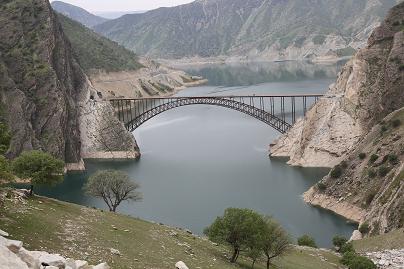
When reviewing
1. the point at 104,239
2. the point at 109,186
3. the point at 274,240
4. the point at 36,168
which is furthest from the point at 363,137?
the point at 104,239

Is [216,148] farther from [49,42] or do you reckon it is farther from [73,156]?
[49,42]

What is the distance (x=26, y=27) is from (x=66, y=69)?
41.5 feet

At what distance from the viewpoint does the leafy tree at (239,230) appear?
37.4 m

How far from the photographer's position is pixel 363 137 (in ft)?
289

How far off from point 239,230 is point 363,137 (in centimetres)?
5596

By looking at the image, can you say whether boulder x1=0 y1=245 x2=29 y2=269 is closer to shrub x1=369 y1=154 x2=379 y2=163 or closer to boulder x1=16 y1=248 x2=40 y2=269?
boulder x1=16 y1=248 x2=40 y2=269

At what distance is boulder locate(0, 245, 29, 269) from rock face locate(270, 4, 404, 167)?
78.9 m

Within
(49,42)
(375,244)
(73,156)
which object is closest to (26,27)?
(49,42)

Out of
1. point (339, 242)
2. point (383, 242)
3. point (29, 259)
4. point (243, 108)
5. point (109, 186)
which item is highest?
point (243, 108)

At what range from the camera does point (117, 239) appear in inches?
1312

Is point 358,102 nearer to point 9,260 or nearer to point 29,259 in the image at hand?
point 29,259

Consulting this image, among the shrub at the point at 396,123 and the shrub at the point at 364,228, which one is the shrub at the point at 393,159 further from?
the shrub at the point at 364,228

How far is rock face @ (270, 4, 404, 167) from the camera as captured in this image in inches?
3622

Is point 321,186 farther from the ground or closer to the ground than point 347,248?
farther from the ground
